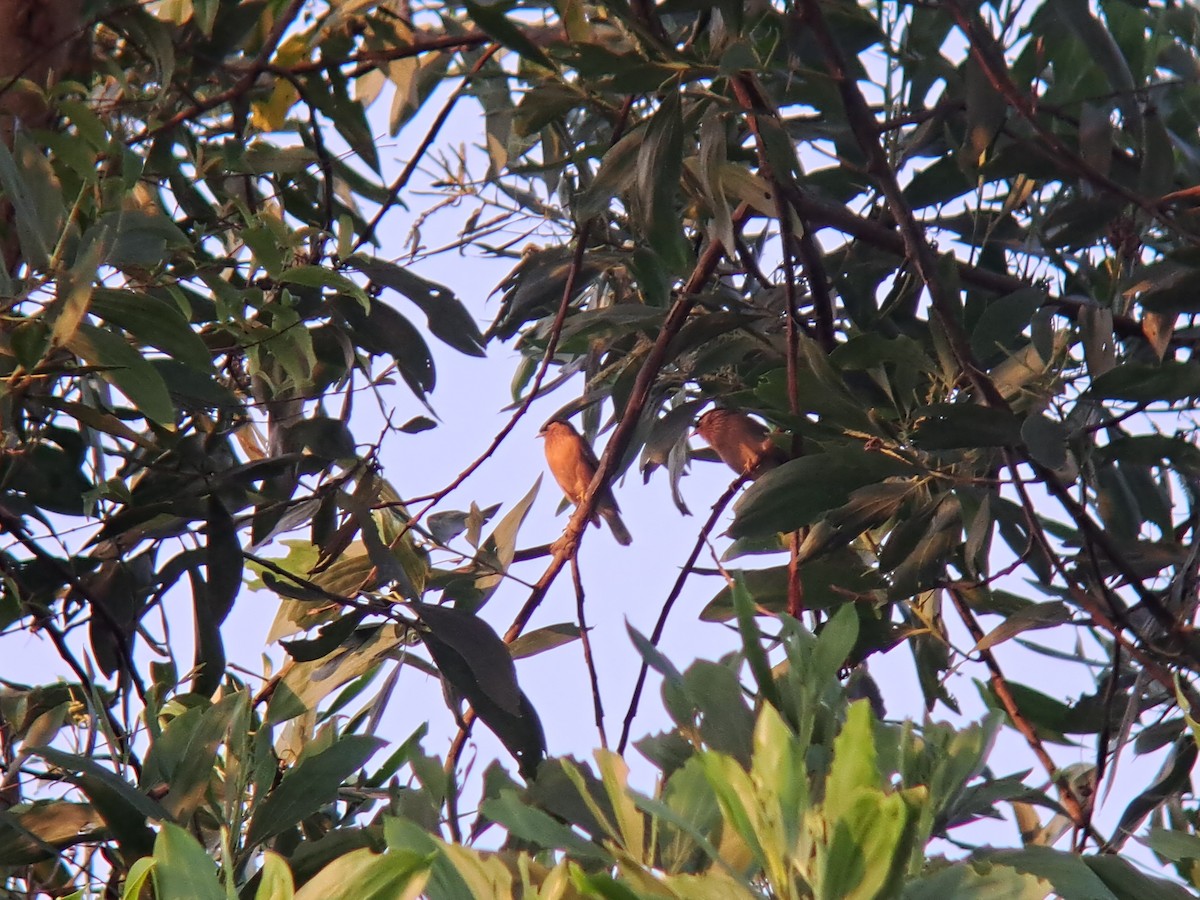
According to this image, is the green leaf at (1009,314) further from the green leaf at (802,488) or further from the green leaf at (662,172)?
the green leaf at (662,172)

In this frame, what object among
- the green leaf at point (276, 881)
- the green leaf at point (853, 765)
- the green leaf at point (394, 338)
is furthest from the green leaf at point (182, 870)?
the green leaf at point (394, 338)

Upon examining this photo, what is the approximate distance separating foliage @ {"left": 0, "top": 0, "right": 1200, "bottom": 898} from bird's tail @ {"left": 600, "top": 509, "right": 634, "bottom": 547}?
2185 mm

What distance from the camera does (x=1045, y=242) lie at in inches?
61.1

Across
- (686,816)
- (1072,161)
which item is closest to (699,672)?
(686,816)

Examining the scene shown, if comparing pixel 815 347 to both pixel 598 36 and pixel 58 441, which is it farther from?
pixel 58 441

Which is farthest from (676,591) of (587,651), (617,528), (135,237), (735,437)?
(617,528)

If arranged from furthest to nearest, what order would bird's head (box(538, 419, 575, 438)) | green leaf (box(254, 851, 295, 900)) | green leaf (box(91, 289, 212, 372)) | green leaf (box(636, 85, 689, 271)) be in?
bird's head (box(538, 419, 575, 438)) → green leaf (box(636, 85, 689, 271)) → green leaf (box(91, 289, 212, 372)) → green leaf (box(254, 851, 295, 900))

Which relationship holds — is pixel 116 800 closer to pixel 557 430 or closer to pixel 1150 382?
pixel 1150 382

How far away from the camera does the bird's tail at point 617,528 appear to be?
4105 millimetres

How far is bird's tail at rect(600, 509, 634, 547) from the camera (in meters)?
4.11

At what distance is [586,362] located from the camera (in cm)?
197

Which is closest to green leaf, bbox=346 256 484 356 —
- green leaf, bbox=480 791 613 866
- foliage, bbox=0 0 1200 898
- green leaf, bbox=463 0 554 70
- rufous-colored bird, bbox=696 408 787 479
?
foliage, bbox=0 0 1200 898

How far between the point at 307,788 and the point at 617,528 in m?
3.23

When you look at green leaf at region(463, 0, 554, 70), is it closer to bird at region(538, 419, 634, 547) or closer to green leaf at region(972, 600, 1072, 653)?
green leaf at region(972, 600, 1072, 653)
